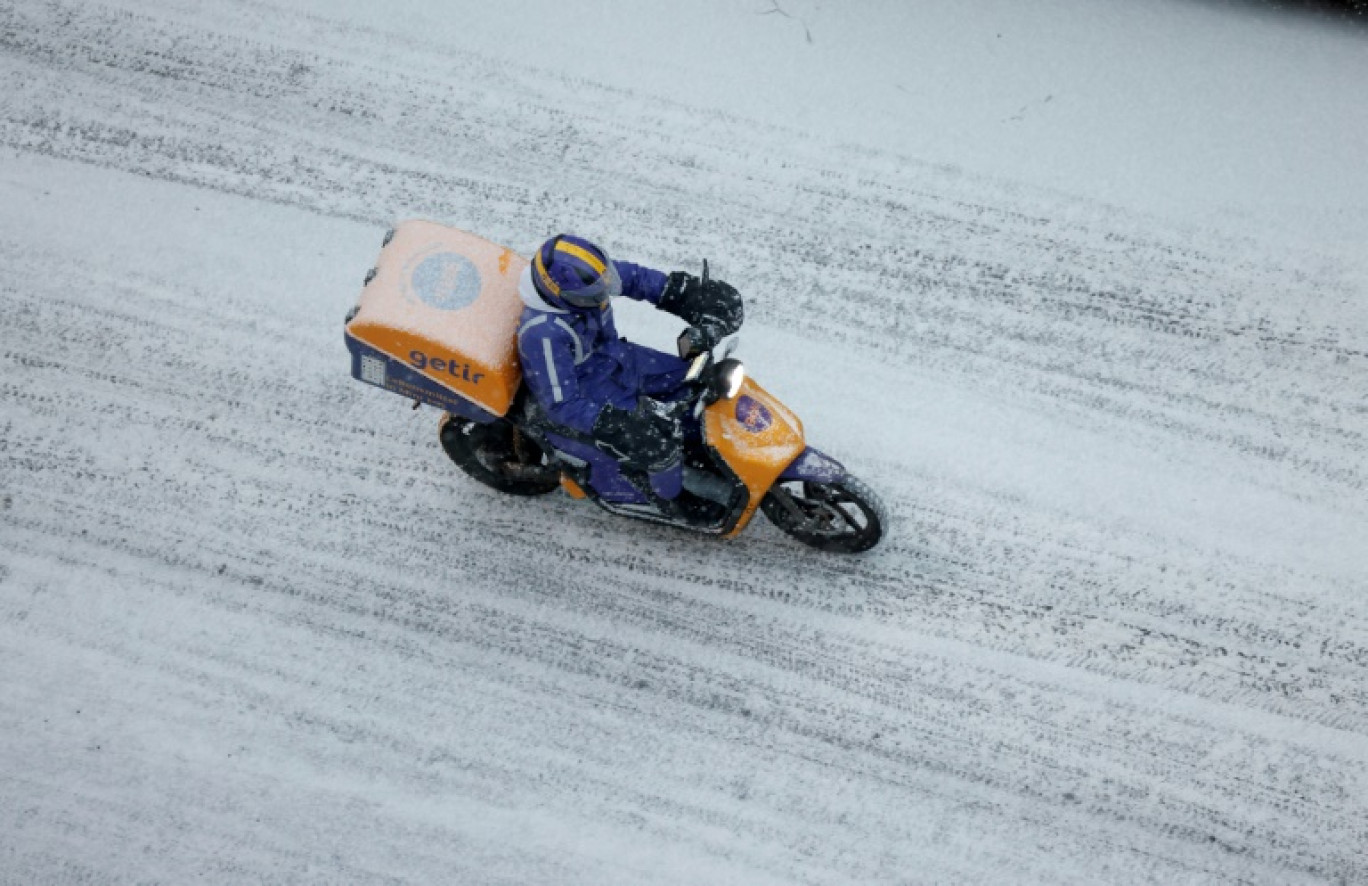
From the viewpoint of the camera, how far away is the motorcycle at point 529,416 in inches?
168

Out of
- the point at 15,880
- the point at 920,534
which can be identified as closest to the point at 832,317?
the point at 920,534

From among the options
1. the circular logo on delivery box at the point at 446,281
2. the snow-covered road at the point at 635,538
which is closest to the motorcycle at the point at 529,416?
the circular logo on delivery box at the point at 446,281

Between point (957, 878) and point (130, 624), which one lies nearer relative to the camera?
point (957, 878)

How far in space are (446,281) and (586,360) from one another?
63 centimetres

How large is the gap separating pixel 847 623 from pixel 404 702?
194cm

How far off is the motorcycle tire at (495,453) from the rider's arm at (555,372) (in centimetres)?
61

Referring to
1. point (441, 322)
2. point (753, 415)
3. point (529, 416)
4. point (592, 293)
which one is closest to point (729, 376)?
point (753, 415)

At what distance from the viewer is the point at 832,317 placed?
5.59 m

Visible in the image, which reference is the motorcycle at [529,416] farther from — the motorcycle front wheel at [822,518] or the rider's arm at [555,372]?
the rider's arm at [555,372]

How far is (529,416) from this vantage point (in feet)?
15.0

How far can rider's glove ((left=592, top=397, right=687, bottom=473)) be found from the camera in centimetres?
425

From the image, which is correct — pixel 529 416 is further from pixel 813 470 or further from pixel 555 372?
pixel 813 470

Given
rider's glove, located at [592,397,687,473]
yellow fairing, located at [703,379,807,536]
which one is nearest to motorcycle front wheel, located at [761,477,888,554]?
yellow fairing, located at [703,379,807,536]

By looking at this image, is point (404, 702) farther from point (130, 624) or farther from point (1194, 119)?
point (1194, 119)
